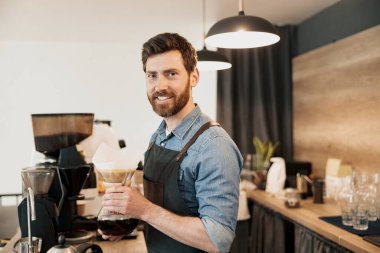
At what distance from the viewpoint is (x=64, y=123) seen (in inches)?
93.1

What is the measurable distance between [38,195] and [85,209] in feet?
2.73

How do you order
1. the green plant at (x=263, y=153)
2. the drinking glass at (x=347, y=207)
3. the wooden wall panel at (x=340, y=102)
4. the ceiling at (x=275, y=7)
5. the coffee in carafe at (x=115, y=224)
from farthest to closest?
the green plant at (x=263, y=153)
the ceiling at (x=275, y=7)
the wooden wall panel at (x=340, y=102)
the drinking glass at (x=347, y=207)
the coffee in carafe at (x=115, y=224)

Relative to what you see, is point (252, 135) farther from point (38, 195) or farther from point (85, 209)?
point (38, 195)

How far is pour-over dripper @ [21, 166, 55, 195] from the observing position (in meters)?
1.80

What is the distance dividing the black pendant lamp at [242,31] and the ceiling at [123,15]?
5.11ft

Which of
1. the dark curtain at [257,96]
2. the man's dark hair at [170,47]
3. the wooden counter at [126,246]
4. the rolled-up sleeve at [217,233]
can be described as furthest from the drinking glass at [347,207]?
the dark curtain at [257,96]

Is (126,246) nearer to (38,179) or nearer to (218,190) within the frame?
(38,179)

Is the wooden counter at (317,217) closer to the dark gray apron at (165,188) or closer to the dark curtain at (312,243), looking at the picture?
the dark curtain at (312,243)

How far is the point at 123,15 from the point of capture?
4.13 meters

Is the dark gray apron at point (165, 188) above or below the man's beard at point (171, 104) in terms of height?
below

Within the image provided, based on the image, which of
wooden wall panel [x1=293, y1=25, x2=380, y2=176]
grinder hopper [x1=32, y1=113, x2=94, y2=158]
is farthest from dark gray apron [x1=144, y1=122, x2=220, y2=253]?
wooden wall panel [x1=293, y1=25, x2=380, y2=176]

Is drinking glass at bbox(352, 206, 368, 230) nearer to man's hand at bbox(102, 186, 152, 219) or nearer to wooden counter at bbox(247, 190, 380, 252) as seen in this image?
wooden counter at bbox(247, 190, 380, 252)

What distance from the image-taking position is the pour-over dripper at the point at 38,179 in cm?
180

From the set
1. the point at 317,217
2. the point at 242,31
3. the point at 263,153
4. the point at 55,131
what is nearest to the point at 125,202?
the point at 242,31
